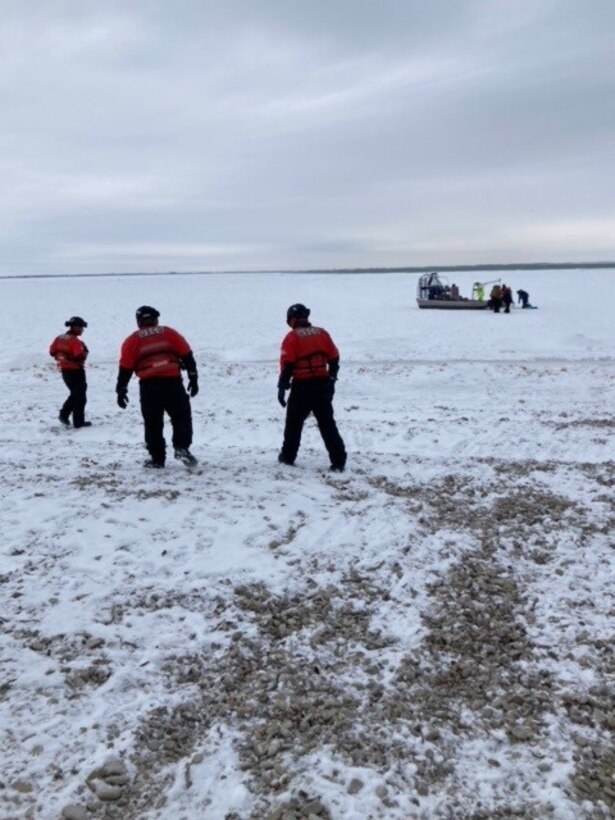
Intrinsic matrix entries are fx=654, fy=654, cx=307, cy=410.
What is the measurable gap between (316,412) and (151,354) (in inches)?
78.8

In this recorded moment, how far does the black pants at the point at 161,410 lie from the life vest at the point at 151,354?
11cm

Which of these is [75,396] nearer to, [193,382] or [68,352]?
[68,352]

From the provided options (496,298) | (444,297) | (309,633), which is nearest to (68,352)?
(309,633)

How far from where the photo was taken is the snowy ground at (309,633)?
3.18 metres

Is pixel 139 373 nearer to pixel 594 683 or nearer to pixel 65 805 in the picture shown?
pixel 65 805

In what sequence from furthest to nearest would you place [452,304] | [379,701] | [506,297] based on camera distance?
[452,304], [506,297], [379,701]

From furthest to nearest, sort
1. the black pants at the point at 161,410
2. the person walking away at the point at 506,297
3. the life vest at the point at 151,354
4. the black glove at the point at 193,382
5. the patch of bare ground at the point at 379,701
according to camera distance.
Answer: the person walking away at the point at 506,297, the black glove at the point at 193,382, the black pants at the point at 161,410, the life vest at the point at 151,354, the patch of bare ground at the point at 379,701

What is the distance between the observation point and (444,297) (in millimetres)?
36312

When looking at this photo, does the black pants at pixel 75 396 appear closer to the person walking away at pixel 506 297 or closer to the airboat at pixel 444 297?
the person walking away at pixel 506 297

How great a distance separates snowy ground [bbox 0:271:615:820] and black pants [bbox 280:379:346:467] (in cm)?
35

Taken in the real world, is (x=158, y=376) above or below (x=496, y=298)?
below

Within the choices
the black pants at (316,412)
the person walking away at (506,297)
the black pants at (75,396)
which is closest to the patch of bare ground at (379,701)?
the black pants at (316,412)

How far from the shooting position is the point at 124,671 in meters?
3.95

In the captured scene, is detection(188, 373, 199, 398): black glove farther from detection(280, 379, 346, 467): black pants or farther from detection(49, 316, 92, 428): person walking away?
detection(49, 316, 92, 428): person walking away
